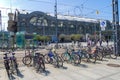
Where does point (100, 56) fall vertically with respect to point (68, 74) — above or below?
above

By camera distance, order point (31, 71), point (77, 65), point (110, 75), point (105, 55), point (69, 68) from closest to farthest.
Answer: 1. point (110, 75)
2. point (31, 71)
3. point (69, 68)
4. point (77, 65)
5. point (105, 55)

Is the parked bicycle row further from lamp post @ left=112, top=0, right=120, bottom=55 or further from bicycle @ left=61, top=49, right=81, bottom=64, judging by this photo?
lamp post @ left=112, top=0, right=120, bottom=55

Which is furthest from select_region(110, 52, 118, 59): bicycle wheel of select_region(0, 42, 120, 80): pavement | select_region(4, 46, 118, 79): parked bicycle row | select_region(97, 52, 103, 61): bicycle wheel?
select_region(0, 42, 120, 80): pavement

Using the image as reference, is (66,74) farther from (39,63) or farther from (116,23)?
(116,23)

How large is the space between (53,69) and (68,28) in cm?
7746

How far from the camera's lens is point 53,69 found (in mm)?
10977

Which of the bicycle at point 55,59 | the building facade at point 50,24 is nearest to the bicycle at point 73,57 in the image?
the bicycle at point 55,59

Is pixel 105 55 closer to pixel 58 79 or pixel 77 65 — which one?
pixel 77 65

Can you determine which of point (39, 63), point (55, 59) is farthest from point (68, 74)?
point (55, 59)

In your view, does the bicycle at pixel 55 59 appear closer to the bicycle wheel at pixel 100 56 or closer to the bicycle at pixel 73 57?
the bicycle at pixel 73 57

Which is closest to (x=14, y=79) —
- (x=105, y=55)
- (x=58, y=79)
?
(x=58, y=79)

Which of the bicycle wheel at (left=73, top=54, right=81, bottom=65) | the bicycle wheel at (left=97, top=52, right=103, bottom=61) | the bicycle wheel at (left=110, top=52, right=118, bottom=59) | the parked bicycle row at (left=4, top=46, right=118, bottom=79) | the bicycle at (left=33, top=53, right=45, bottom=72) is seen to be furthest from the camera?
the bicycle wheel at (left=110, top=52, right=118, bottom=59)

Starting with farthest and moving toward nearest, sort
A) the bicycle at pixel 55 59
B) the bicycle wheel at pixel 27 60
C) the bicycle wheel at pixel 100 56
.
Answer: the bicycle wheel at pixel 100 56 → the bicycle wheel at pixel 27 60 → the bicycle at pixel 55 59

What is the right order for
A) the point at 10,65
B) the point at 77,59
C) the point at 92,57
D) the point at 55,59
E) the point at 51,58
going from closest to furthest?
the point at 10,65 < the point at 55,59 < the point at 51,58 < the point at 77,59 < the point at 92,57
